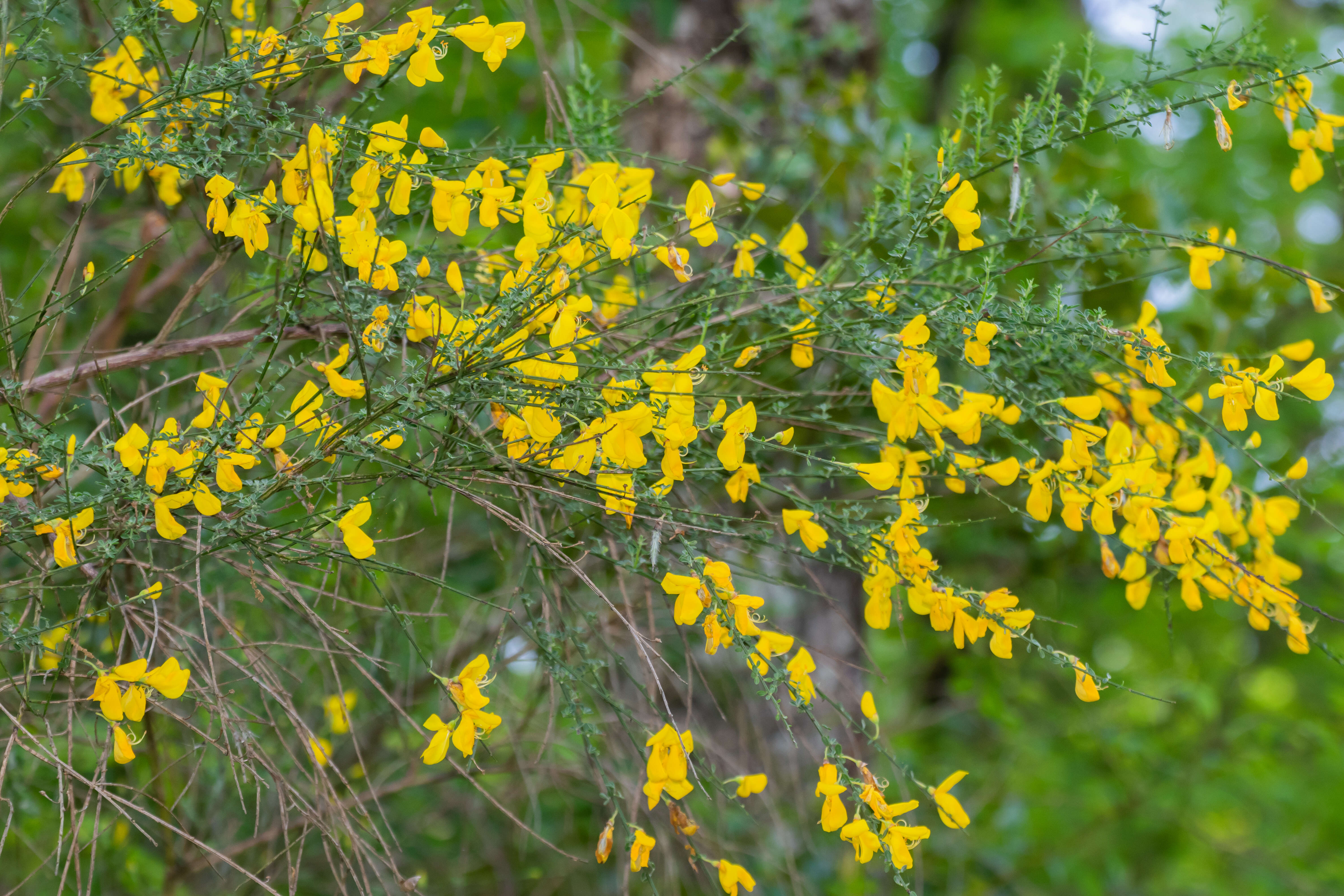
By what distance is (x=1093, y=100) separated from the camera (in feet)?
2.80

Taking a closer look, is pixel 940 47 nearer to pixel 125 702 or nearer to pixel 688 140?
pixel 688 140

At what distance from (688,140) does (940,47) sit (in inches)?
124

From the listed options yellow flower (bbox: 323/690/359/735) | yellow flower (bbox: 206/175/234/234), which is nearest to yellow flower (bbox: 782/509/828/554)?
yellow flower (bbox: 206/175/234/234)

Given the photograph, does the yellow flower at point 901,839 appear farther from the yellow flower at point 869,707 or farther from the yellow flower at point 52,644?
the yellow flower at point 52,644

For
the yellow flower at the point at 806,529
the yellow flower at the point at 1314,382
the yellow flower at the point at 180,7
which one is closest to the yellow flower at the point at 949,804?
the yellow flower at the point at 806,529

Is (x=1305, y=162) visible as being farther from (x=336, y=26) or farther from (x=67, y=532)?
(x=67, y=532)

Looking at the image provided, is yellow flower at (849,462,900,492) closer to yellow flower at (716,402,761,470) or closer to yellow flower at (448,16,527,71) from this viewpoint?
yellow flower at (716,402,761,470)

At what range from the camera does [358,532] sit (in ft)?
2.28

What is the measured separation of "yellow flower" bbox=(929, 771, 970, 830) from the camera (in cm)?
81

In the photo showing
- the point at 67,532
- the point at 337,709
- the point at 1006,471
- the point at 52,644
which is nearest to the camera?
the point at 67,532

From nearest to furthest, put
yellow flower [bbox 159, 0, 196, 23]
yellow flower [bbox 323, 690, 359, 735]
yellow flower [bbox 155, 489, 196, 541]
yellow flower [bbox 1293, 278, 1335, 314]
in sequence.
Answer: yellow flower [bbox 155, 489, 196, 541] < yellow flower [bbox 159, 0, 196, 23] < yellow flower [bbox 1293, 278, 1335, 314] < yellow flower [bbox 323, 690, 359, 735]

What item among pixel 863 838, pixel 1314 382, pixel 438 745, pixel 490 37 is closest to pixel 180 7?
pixel 490 37

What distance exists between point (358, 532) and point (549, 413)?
17 cm

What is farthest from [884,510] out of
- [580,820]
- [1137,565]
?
[580,820]
